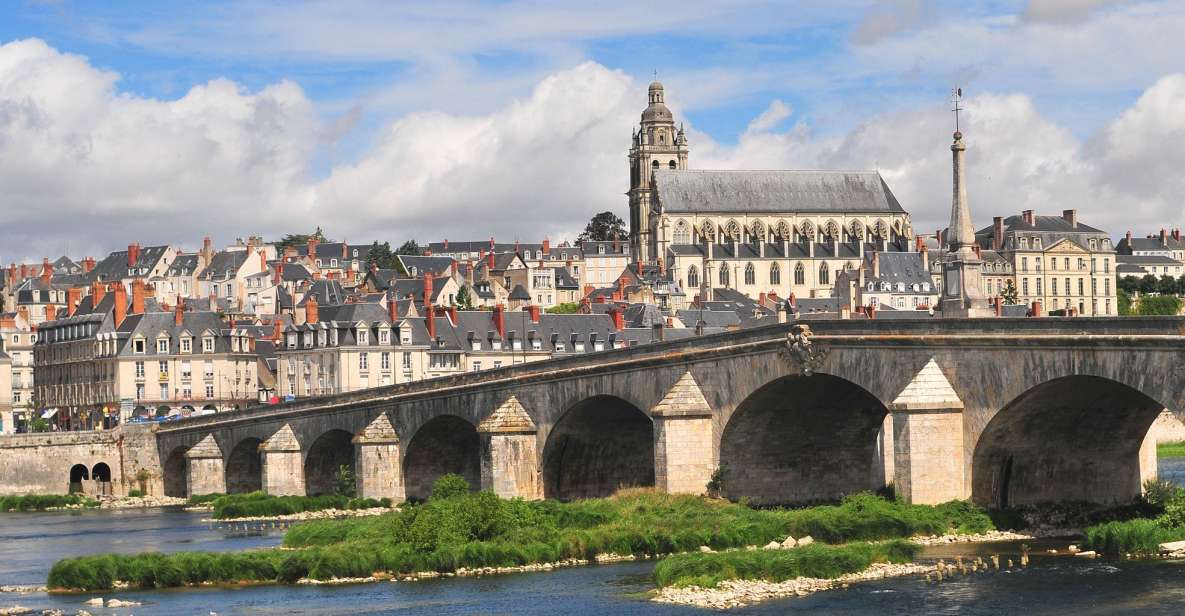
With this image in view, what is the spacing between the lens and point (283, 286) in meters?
157

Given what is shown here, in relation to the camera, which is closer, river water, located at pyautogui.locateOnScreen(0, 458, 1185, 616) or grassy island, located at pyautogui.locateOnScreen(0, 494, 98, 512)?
river water, located at pyautogui.locateOnScreen(0, 458, 1185, 616)

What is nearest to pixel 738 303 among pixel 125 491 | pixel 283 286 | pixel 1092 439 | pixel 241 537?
pixel 283 286

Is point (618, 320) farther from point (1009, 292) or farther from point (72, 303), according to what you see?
point (1009, 292)

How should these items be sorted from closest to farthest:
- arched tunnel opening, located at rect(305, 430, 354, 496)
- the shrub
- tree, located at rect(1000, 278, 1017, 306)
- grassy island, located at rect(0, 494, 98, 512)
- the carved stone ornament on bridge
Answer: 1. the carved stone ornament on bridge
2. the shrub
3. arched tunnel opening, located at rect(305, 430, 354, 496)
4. grassy island, located at rect(0, 494, 98, 512)
5. tree, located at rect(1000, 278, 1017, 306)

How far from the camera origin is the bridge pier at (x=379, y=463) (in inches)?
3063

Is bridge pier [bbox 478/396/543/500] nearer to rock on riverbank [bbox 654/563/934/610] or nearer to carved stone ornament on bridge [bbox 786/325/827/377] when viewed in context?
carved stone ornament on bridge [bbox 786/325/827/377]

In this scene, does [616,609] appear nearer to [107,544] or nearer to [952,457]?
[952,457]

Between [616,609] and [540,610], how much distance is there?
5.67 ft

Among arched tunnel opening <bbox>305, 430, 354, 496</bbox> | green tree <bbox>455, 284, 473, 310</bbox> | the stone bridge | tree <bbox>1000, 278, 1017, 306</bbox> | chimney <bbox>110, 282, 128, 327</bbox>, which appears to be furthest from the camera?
tree <bbox>1000, 278, 1017, 306</bbox>

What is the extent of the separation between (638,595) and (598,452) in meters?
26.9

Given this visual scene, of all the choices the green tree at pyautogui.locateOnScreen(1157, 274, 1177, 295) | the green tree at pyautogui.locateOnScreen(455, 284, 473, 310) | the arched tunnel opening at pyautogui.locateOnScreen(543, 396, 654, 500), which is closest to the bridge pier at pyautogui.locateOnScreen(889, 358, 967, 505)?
the arched tunnel opening at pyautogui.locateOnScreen(543, 396, 654, 500)

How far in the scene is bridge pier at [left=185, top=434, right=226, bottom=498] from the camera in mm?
91250

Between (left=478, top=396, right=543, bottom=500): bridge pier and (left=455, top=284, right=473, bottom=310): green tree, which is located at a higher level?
(left=455, top=284, right=473, bottom=310): green tree

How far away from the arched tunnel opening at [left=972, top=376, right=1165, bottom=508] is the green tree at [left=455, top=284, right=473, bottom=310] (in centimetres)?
9663
